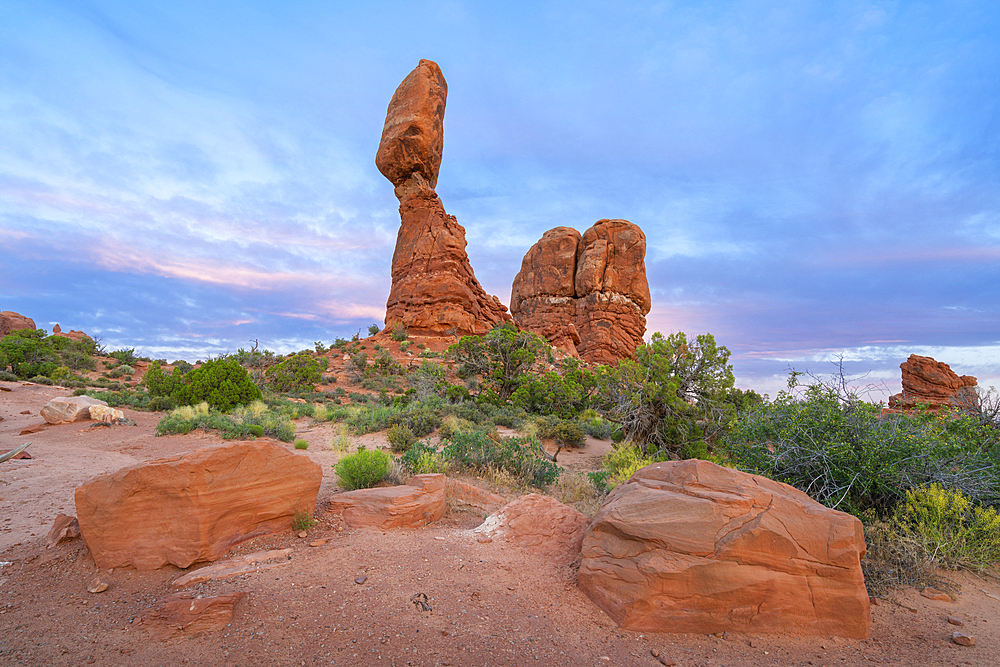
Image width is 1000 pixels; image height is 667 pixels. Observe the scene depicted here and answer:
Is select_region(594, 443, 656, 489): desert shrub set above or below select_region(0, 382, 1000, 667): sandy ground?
above

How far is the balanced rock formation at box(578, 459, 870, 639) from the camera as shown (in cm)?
354

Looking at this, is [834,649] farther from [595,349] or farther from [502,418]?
[595,349]

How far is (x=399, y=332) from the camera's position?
103ft

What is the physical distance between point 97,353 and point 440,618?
125 ft

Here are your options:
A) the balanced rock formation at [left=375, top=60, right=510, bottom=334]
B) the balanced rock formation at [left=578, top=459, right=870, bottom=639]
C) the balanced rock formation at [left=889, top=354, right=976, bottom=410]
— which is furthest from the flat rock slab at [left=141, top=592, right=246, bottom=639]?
the balanced rock formation at [left=889, top=354, right=976, bottom=410]

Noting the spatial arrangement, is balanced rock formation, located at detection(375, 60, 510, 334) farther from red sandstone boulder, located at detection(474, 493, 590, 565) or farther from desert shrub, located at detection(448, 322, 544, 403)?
red sandstone boulder, located at detection(474, 493, 590, 565)

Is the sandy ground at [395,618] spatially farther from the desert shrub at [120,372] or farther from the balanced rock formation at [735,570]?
the desert shrub at [120,372]

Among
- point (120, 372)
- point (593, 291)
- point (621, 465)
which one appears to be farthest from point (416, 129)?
point (621, 465)

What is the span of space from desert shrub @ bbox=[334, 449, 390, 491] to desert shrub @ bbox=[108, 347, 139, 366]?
106ft

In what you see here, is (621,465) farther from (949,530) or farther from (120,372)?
(120,372)

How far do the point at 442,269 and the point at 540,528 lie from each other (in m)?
29.1

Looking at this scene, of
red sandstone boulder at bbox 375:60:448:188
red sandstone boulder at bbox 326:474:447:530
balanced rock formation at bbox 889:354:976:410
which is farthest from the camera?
red sandstone boulder at bbox 375:60:448:188

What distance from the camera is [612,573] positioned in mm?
3820

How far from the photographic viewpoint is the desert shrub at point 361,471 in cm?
647
